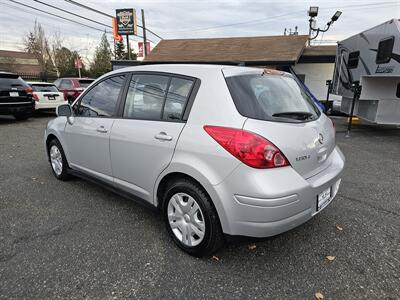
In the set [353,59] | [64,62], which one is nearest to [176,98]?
[353,59]

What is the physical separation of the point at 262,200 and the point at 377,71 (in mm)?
7995

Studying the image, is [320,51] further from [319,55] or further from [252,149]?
[252,149]

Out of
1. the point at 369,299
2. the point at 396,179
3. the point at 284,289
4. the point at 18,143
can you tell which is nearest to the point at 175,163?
the point at 284,289

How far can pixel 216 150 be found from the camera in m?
2.26

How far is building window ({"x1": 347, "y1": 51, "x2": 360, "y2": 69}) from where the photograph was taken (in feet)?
31.4

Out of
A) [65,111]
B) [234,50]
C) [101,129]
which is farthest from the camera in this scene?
[234,50]

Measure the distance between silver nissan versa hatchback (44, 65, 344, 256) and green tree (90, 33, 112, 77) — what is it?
4117 centimetres

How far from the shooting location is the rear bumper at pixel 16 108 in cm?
936

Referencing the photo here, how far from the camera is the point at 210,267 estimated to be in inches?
97.0

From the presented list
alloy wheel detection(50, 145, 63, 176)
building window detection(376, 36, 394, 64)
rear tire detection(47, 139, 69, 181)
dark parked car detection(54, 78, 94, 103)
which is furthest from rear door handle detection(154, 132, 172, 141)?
dark parked car detection(54, 78, 94, 103)

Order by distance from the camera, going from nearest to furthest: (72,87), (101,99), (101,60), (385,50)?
(101,99)
(385,50)
(72,87)
(101,60)

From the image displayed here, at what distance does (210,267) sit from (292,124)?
53.3 inches

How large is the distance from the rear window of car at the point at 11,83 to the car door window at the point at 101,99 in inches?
284

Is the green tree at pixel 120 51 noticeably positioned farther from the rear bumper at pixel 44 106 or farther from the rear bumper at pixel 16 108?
the rear bumper at pixel 16 108
